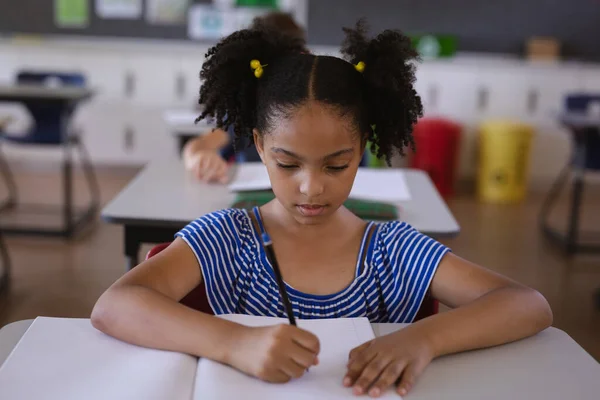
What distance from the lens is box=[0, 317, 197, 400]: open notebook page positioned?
86cm

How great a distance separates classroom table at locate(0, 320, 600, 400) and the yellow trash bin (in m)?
4.30

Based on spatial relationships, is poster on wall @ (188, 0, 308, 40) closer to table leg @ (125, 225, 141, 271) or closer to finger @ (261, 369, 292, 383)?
table leg @ (125, 225, 141, 271)

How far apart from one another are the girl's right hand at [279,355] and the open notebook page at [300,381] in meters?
0.01

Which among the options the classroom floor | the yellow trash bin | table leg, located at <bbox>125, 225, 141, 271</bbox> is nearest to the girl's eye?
table leg, located at <bbox>125, 225, 141, 271</bbox>

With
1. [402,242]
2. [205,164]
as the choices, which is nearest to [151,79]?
[205,164]

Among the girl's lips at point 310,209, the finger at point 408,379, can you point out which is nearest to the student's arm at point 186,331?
the finger at point 408,379

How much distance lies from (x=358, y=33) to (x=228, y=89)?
24cm

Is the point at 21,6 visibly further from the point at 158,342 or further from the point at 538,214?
the point at 158,342

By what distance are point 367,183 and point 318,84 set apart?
102 centimetres

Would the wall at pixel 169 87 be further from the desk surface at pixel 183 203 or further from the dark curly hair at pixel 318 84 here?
the dark curly hair at pixel 318 84

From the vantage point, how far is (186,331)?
98 centimetres

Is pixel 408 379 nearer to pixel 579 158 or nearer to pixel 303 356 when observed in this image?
pixel 303 356

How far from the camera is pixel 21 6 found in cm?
545

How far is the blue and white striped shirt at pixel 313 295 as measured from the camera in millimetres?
1228
